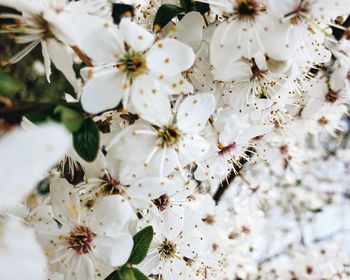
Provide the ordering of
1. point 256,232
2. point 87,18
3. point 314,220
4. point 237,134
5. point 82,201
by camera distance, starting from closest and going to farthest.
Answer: point 87,18
point 82,201
point 237,134
point 256,232
point 314,220

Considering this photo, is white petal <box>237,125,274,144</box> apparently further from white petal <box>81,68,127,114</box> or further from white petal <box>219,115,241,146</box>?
white petal <box>81,68,127,114</box>

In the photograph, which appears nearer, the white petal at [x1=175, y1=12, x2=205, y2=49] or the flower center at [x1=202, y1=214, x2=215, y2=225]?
the white petal at [x1=175, y1=12, x2=205, y2=49]

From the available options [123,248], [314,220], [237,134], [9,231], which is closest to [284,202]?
[314,220]

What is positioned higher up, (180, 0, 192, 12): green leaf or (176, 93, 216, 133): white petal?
(180, 0, 192, 12): green leaf

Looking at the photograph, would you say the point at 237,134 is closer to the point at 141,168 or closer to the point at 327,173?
the point at 141,168

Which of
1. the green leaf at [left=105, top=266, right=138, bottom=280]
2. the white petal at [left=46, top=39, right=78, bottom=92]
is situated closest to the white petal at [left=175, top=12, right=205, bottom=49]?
the white petal at [left=46, top=39, right=78, bottom=92]

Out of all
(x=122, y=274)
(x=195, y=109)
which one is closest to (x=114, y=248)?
(x=122, y=274)
